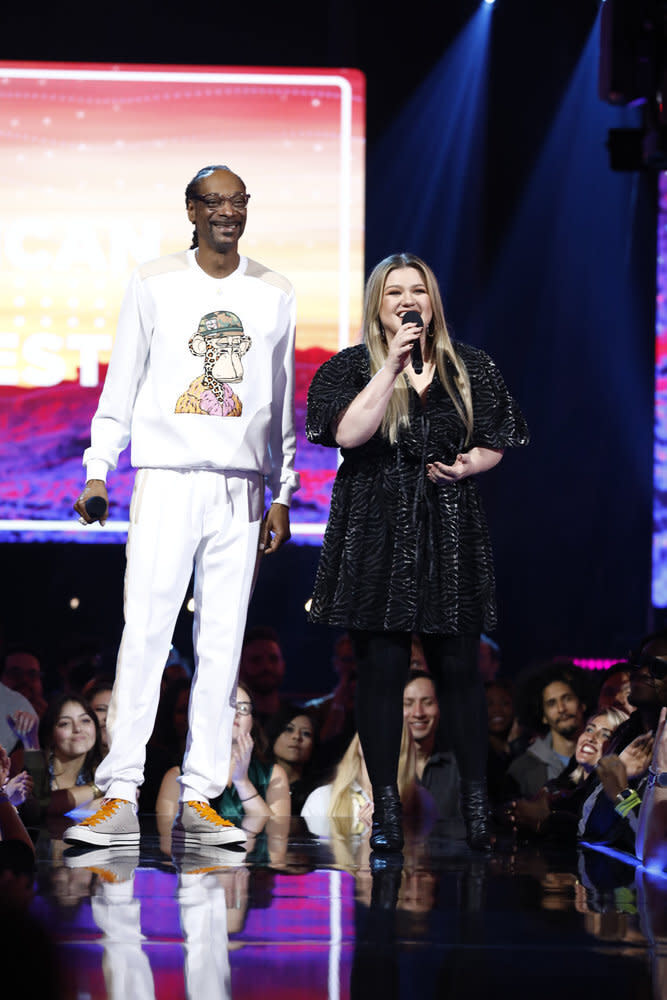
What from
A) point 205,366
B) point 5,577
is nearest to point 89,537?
point 5,577

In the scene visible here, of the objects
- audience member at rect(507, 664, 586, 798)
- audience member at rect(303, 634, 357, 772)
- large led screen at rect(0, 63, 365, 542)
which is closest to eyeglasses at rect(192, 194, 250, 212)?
audience member at rect(303, 634, 357, 772)

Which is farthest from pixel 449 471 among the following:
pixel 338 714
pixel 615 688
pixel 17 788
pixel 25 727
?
pixel 338 714

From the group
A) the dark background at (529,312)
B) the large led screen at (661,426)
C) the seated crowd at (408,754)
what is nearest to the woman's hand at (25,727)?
the seated crowd at (408,754)

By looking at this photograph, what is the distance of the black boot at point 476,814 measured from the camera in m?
2.84

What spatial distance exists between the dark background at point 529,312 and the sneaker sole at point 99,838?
15.1ft

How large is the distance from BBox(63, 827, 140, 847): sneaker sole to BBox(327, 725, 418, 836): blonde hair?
3.78 ft

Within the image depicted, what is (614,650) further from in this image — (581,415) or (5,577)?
(5,577)

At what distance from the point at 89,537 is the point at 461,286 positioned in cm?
242

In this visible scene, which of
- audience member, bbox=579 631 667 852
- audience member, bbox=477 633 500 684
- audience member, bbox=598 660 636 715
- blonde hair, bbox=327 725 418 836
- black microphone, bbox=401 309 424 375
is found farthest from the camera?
audience member, bbox=477 633 500 684

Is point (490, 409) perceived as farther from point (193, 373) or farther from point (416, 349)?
point (193, 373)

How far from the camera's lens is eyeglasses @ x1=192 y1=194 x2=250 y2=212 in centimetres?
306

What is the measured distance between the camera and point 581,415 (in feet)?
24.7

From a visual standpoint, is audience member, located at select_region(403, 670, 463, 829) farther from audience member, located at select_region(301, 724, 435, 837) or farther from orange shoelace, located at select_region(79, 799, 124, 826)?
orange shoelace, located at select_region(79, 799, 124, 826)

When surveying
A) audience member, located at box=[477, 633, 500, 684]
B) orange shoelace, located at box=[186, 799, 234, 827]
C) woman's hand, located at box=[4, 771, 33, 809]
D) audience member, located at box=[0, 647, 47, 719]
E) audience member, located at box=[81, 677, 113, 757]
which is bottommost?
orange shoelace, located at box=[186, 799, 234, 827]
